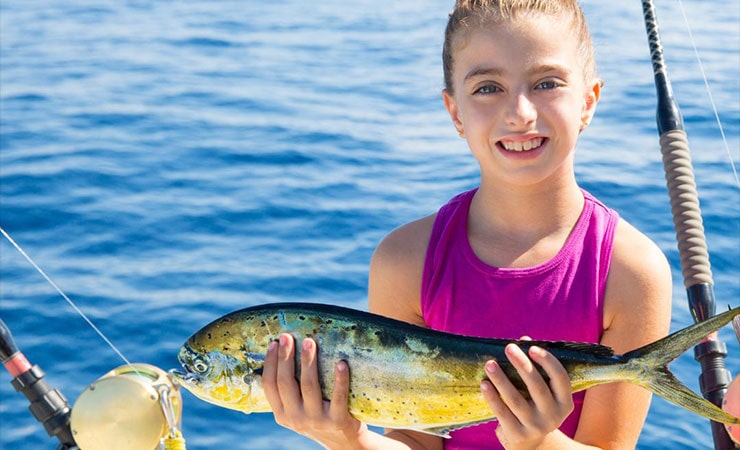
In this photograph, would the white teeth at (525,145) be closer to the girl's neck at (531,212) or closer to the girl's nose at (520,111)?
the girl's nose at (520,111)

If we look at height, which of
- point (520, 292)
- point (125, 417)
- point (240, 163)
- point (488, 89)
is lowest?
point (125, 417)

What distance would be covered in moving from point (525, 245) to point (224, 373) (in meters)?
0.77

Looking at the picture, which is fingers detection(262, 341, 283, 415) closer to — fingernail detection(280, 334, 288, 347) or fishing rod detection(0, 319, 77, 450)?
fingernail detection(280, 334, 288, 347)

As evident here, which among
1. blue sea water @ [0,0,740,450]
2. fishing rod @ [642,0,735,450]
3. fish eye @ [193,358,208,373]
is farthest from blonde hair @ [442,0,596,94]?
blue sea water @ [0,0,740,450]

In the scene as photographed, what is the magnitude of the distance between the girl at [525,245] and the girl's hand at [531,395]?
9 cm

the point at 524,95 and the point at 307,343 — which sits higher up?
the point at 524,95

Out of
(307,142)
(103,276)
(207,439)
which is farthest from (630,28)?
(207,439)

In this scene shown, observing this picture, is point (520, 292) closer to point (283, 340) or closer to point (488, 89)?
point (488, 89)

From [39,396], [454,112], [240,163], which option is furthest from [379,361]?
[240,163]

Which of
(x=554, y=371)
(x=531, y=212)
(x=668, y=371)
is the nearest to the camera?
(x=668, y=371)

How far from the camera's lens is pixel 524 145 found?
238cm

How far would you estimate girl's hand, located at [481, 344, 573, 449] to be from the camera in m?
2.00

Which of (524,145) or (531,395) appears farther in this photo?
(524,145)

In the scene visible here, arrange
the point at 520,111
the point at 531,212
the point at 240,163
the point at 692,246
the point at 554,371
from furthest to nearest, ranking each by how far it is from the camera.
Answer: the point at 240,163
the point at 692,246
the point at 531,212
the point at 520,111
the point at 554,371
